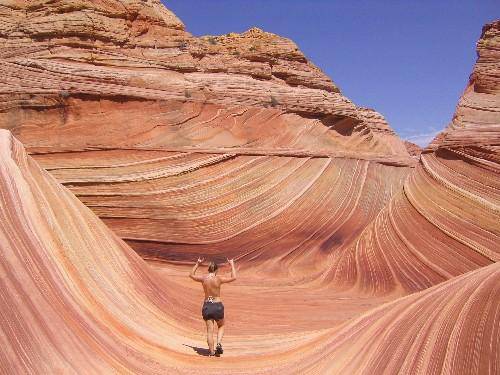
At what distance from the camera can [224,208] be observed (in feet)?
41.5

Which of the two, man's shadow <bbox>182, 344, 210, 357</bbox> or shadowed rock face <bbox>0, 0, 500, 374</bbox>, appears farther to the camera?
man's shadow <bbox>182, 344, 210, 357</bbox>

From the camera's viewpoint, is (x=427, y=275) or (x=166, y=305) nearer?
(x=166, y=305)

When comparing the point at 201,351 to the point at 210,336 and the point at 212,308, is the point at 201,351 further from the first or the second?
the point at 212,308

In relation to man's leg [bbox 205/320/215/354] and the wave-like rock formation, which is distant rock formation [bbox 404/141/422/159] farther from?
man's leg [bbox 205/320/215/354]

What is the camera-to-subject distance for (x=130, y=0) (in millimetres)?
16875

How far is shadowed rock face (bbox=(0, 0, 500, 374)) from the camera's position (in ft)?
17.0

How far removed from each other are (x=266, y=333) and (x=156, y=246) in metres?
5.19

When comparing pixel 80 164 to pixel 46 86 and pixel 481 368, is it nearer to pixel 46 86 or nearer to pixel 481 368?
pixel 46 86

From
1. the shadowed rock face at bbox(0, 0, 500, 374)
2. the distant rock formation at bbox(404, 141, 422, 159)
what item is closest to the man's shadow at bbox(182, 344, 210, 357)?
the shadowed rock face at bbox(0, 0, 500, 374)

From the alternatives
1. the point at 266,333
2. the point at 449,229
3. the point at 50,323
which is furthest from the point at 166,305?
the point at 449,229

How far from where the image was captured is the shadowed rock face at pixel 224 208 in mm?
5191

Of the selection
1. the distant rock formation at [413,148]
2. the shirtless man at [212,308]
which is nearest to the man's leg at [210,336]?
the shirtless man at [212,308]

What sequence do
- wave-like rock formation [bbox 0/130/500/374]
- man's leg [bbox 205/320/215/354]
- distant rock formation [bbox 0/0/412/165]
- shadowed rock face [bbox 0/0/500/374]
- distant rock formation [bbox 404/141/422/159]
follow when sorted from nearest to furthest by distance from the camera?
wave-like rock formation [bbox 0/130/500/374] < shadowed rock face [bbox 0/0/500/374] < man's leg [bbox 205/320/215/354] < distant rock formation [bbox 0/0/412/165] < distant rock formation [bbox 404/141/422/159]

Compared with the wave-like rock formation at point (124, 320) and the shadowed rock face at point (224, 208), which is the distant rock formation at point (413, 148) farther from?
the wave-like rock formation at point (124, 320)
